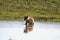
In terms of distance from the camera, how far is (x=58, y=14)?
325 inches

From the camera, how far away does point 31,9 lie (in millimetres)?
8164

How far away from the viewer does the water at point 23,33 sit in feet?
18.9

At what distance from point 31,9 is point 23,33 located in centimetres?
219

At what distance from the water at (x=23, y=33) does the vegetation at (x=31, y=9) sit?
50 centimetres

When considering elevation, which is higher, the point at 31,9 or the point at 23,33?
the point at 31,9

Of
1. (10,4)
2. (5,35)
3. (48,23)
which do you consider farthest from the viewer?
(10,4)

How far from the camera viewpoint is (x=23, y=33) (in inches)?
239

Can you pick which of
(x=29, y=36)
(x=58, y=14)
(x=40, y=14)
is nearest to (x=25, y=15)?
(x=40, y=14)

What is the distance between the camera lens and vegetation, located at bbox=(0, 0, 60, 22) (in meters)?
7.79

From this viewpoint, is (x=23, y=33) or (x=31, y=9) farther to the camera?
(x=31, y=9)

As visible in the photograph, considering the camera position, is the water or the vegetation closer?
the water

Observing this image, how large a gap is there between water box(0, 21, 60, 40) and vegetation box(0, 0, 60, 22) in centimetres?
50

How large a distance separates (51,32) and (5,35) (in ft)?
3.84

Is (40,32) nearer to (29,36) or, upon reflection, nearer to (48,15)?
(29,36)
